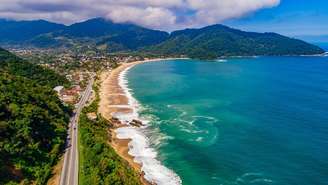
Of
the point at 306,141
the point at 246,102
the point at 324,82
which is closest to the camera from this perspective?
the point at 306,141

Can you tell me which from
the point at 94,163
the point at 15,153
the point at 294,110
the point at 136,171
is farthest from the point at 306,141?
the point at 15,153

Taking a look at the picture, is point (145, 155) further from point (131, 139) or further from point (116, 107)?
point (116, 107)

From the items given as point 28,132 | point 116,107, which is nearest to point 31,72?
point 116,107

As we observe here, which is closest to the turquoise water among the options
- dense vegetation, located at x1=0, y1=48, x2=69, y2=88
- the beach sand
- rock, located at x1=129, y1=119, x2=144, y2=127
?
rock, located at x1=129, y1=119, x2=144, y2=127

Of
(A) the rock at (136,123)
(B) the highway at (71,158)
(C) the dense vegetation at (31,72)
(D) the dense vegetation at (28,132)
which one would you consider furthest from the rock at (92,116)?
(C) the dense vegetation at (31,72)

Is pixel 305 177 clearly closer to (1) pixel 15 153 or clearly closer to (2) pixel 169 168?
(2) pixel 169 168

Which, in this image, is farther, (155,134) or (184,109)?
(184,109)

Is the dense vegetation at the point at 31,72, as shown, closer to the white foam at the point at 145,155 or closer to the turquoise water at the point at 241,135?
the turquoise water at the point at 241,135

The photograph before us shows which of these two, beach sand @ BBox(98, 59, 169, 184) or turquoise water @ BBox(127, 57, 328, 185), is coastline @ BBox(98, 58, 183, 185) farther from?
turquoise water @ BBox(127, 57, 328, 185)
